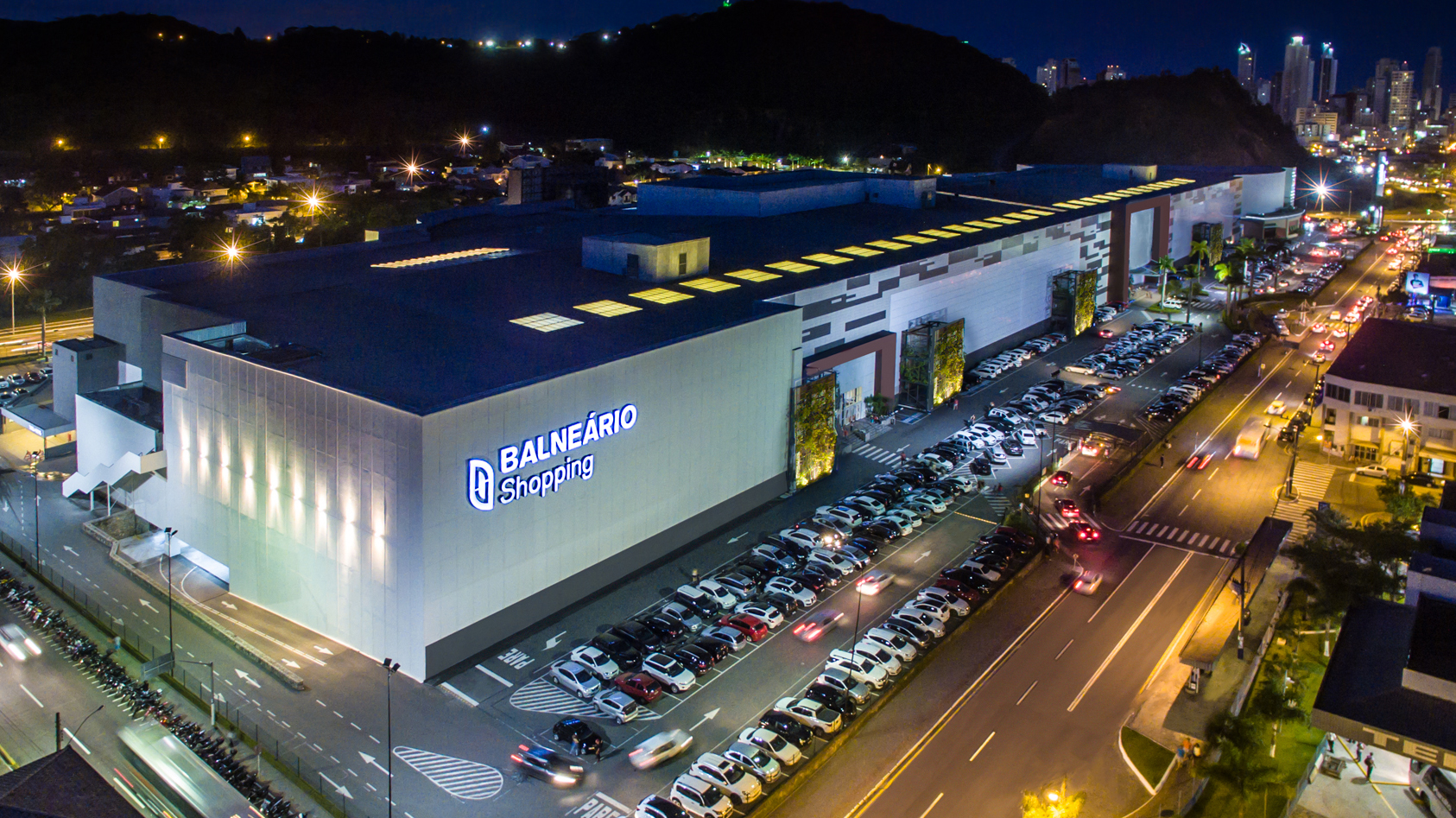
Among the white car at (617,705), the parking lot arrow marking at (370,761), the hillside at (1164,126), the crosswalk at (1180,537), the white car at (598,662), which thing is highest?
the hillside at (1164,126)

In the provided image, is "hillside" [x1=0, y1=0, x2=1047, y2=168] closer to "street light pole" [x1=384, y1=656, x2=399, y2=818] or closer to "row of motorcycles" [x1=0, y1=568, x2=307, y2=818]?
"row of motorcycles" [x1=0, y1=568, x2=307, y2=818]

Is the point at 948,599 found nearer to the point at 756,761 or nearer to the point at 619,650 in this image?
the point at 756,761

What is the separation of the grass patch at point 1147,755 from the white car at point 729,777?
9.11 m

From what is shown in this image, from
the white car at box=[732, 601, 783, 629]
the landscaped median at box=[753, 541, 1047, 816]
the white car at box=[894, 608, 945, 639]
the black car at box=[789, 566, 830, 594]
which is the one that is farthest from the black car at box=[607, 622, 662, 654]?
the white car at box=[894, 608, 945, 639]

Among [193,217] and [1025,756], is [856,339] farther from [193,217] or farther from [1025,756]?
[193,217]

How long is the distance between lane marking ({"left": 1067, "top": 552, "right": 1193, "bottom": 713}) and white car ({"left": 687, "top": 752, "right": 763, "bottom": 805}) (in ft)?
29.8

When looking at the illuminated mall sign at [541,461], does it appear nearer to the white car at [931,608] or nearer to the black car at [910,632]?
the black car at [910,632]

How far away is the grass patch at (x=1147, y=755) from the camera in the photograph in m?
23.1

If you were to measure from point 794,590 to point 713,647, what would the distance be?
13.5 ft

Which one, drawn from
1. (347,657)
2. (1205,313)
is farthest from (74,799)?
(1205,313)

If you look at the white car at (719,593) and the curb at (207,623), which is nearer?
the curb at (207,623)

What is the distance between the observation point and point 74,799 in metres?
17.6

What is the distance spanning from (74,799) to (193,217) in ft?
269

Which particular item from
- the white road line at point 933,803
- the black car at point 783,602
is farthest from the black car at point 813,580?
the white road line at point 933,803
